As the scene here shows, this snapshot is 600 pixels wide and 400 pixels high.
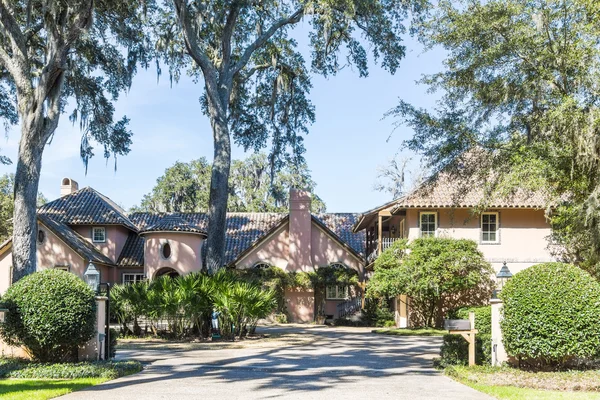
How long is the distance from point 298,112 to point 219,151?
5.46m

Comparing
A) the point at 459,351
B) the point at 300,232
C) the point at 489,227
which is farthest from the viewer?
the point at 300,232

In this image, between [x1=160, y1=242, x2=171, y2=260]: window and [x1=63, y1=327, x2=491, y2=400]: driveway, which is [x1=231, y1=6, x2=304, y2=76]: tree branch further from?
[x1=63, y1=327, x2=491, y2=400]: driveway

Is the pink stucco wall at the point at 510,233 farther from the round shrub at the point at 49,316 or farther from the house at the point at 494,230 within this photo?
the round shrub at the point at 49,316

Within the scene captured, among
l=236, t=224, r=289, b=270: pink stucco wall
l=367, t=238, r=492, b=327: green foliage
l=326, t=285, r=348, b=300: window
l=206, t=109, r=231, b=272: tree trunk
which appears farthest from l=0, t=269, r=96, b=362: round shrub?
l=326, t=285, r=348, b=300: window

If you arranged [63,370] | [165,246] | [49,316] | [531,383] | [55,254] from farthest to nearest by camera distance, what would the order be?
[55,254], [165,246], [49,316], [63,370], [531,383]

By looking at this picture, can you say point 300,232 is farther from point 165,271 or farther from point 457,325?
point 457,325

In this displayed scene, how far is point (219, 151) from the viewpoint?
23359 millimetres

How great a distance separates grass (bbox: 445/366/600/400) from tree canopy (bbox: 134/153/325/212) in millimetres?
40350

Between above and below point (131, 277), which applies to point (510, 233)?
above

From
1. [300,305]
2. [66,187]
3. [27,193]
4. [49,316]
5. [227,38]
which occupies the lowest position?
[300,305]

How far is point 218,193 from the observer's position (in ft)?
76.3

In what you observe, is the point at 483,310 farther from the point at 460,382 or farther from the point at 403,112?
the point at 403,112

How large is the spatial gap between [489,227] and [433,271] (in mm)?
4225

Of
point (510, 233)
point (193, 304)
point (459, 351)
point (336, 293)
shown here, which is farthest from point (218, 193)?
point (459, 351)
